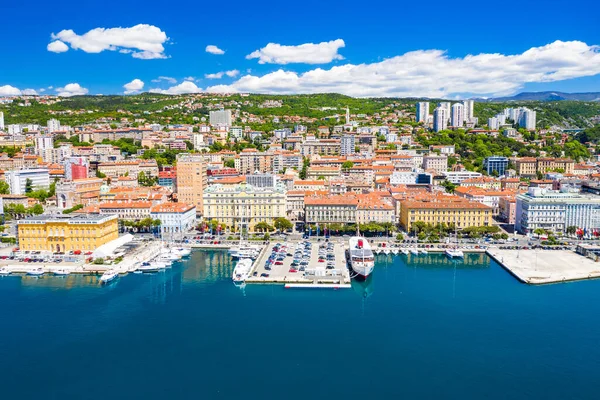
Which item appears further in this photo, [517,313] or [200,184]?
[200,184]

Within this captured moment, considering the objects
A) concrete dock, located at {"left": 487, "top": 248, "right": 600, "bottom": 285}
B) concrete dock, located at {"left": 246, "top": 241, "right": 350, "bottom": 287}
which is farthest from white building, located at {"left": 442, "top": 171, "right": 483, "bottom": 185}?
concrete dock, located at {"left": 246, "top": 241, "right": 350, "bottom": 287}

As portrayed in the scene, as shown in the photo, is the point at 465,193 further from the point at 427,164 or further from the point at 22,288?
the point at 22,288

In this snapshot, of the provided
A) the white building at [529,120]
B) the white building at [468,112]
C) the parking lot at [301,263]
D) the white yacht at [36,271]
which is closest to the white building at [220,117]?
the white building at [468,112]

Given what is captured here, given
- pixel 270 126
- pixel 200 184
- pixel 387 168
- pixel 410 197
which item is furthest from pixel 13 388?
pixel 270 126

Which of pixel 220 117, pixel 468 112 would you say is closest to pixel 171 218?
pixel 220 117

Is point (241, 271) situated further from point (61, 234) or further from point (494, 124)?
point (494, 124)
